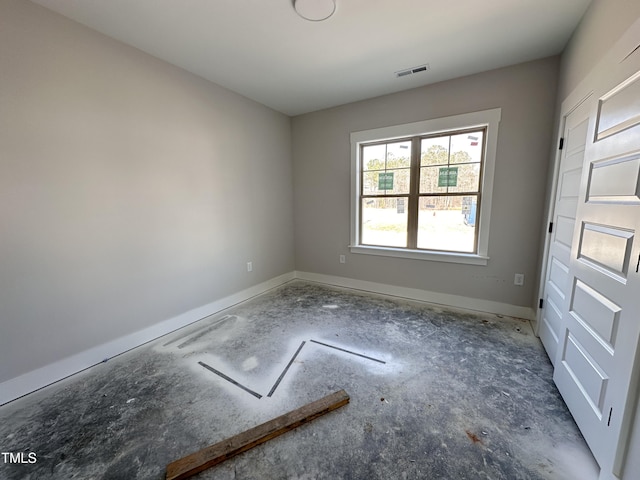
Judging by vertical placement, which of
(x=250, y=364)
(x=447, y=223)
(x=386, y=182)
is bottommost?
(x=250, y=364)

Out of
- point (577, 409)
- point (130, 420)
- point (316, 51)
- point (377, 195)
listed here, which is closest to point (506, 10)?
point (316, 51)

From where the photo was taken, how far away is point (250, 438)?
138 cm

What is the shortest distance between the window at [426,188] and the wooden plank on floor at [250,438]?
7.41 ft

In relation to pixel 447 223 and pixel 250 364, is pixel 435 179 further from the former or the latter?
pixel 250 364

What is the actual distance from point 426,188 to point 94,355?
150 inches

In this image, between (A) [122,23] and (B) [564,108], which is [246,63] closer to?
(A) [122,23]

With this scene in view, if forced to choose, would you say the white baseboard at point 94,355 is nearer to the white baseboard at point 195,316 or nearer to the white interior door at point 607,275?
the white baseboard at point 195,316

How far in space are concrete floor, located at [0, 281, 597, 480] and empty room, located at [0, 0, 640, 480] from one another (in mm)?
16

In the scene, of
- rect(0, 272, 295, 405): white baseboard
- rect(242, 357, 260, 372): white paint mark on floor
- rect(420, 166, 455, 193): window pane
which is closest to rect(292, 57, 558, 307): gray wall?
rect(420, 166, 455, 193): window pane

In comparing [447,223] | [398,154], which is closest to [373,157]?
[398,154]

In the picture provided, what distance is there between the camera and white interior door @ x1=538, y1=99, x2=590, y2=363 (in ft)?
5.97

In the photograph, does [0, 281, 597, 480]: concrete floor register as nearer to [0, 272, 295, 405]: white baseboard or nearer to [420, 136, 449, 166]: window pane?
[0, 272, 295, 405]: white baseboard

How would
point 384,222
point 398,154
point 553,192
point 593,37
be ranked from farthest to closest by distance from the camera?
point 384,222 → point 398,154 → point 553,192 → point 593,37

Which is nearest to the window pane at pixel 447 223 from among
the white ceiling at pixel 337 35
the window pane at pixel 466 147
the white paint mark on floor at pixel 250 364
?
the window pane at pixel 466 147
